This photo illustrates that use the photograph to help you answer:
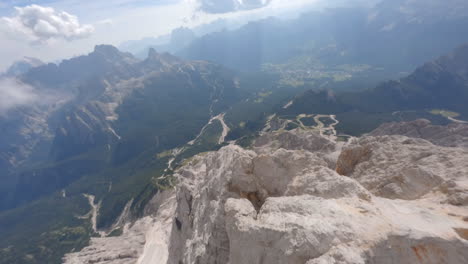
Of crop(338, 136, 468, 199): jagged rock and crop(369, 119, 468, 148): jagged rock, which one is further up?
crop(338, 136, 468, 199): jagged rock

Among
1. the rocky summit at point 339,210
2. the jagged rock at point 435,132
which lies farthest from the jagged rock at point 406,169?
the jagged rock at point 435,132

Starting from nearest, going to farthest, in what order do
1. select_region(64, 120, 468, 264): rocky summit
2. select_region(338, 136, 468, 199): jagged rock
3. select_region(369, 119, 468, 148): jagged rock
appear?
1. select_region(64, 120, 468, 264): rocky summit
2. select_region(338, 136, 468, 199): jagged rock
3. select_region(369, 119, 468, 148): jagged rock

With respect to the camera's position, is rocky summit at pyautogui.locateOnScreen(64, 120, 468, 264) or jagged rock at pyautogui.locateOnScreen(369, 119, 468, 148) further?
jagged rock at pyautogui.locateOnScreen(369, 119, 468, 148)

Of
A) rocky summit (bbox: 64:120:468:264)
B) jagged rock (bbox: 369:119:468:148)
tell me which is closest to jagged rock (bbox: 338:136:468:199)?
rocky summit (bbox: 64:120:468:264)

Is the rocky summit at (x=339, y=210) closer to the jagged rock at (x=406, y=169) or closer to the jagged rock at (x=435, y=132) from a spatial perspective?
the jagged rock at (x=406, y=169)

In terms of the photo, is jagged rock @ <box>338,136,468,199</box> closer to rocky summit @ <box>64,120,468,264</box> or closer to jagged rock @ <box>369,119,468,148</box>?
rocky summit @ <box>64,120,468,264</box>

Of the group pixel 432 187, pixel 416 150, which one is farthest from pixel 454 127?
pixel 432 187

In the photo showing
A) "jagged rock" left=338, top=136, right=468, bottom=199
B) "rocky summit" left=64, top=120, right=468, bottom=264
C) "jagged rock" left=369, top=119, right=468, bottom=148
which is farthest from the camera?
"jagged rock" left=369, top=119, right=468, bottom=148

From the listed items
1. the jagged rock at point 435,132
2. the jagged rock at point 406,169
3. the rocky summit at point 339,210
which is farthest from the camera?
the jagged rock at point 435,132

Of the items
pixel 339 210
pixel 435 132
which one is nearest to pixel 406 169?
pixel 339 210
